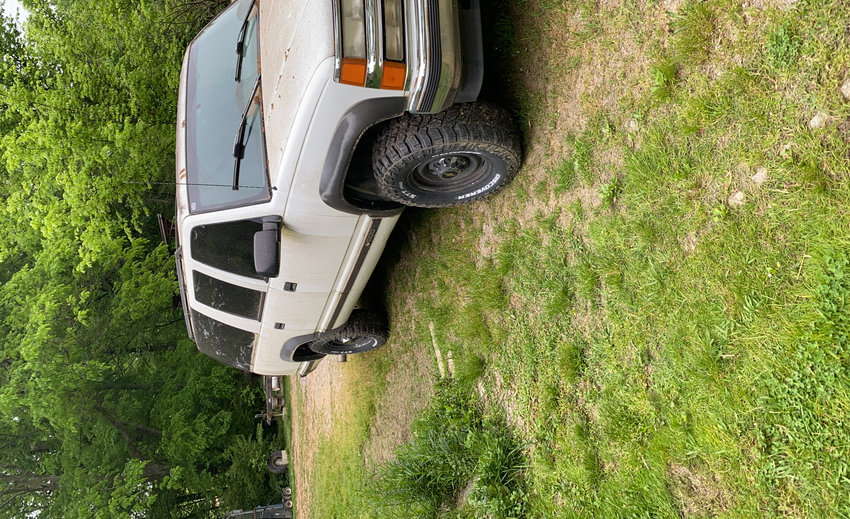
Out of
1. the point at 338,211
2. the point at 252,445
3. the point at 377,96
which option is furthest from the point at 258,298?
the point at 252,445

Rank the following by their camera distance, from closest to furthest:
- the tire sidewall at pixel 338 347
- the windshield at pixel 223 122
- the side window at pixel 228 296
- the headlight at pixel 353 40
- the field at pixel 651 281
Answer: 1. the field at pixel 651 281
2. the headlight at pixel 353 40
3. the windshield at pixel 223 122
4. the side window at pixel 228 296
5. the tire sidewall at pixel 338 347

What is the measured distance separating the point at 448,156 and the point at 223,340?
323cm

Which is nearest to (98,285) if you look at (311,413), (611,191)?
(311,413)

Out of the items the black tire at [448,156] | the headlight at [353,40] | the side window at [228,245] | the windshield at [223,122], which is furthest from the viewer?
the side window at [228,245]

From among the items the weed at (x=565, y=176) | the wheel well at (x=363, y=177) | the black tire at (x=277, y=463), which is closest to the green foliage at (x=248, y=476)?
the black tire at (x=277, y=463)

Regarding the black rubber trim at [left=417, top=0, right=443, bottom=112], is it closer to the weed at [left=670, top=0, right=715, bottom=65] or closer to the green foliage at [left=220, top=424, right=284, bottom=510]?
the weed at [left=670, top=0, right=715, bottom=65]

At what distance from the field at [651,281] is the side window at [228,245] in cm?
166

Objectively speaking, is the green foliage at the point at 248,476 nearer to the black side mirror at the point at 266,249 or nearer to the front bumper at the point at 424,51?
the black side mirror at the point at 266,249

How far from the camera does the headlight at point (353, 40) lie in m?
3.06

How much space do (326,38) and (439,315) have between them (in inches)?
103

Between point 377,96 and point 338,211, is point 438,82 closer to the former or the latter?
point 377,96

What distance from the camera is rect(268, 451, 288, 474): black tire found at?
13.3 meters

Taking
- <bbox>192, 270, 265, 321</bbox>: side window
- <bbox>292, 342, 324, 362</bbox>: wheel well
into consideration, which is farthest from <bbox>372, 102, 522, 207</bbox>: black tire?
<bbox>292, 342, 324, 362</bbox>: wheel well

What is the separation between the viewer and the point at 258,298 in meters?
4.92
